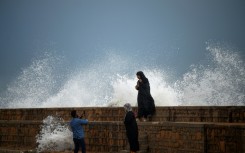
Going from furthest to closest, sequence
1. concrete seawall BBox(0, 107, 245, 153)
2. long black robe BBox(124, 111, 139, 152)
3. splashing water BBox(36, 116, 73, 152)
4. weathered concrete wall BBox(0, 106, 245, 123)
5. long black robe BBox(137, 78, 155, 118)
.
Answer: splashing water BBox(36, 116, 73, 152)
long black robe BBox(137, 78, 155, 118)
weathered concrete wall BBox(0, 106, 245, 123)
long black robe BBox(124, 111, 139, 152)
concrete seawall BBox(0, 107, 245, 153)

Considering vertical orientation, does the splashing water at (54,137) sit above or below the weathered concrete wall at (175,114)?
below

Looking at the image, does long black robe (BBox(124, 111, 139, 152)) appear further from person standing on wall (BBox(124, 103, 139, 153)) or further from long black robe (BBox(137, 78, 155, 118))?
long black robe (BBox(137, 78, 155, 118))

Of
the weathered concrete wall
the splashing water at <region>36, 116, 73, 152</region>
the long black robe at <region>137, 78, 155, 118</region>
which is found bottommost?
the splashing water at <region>36, 116, 73, 152</region>

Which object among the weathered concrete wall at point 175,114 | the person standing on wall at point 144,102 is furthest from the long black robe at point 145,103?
the weathered concrete wall at point 175,114

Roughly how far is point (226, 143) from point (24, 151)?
20.8 ft

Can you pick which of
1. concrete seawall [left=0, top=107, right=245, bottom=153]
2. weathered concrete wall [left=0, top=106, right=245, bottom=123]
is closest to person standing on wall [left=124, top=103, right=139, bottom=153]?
concrete seawall [left=0, top=107, right=245, bottom=153]

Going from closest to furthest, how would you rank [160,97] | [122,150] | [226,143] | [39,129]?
[226,143] → [122,150] → [39,129] → [160,97]

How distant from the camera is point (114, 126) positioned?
10.8 meters

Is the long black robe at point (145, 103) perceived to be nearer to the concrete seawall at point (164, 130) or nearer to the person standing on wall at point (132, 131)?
the concrete seawall at point (164, 130)

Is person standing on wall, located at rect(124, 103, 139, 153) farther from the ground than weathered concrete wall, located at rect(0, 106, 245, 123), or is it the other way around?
weathered concrete wall, located at rect(0, 106, 245, 123)

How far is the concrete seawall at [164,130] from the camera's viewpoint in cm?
820

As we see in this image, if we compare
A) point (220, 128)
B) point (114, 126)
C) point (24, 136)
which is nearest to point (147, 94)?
point (114, 126)

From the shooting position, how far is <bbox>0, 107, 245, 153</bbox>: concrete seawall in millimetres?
8198

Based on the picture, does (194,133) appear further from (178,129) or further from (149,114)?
(149,114)
